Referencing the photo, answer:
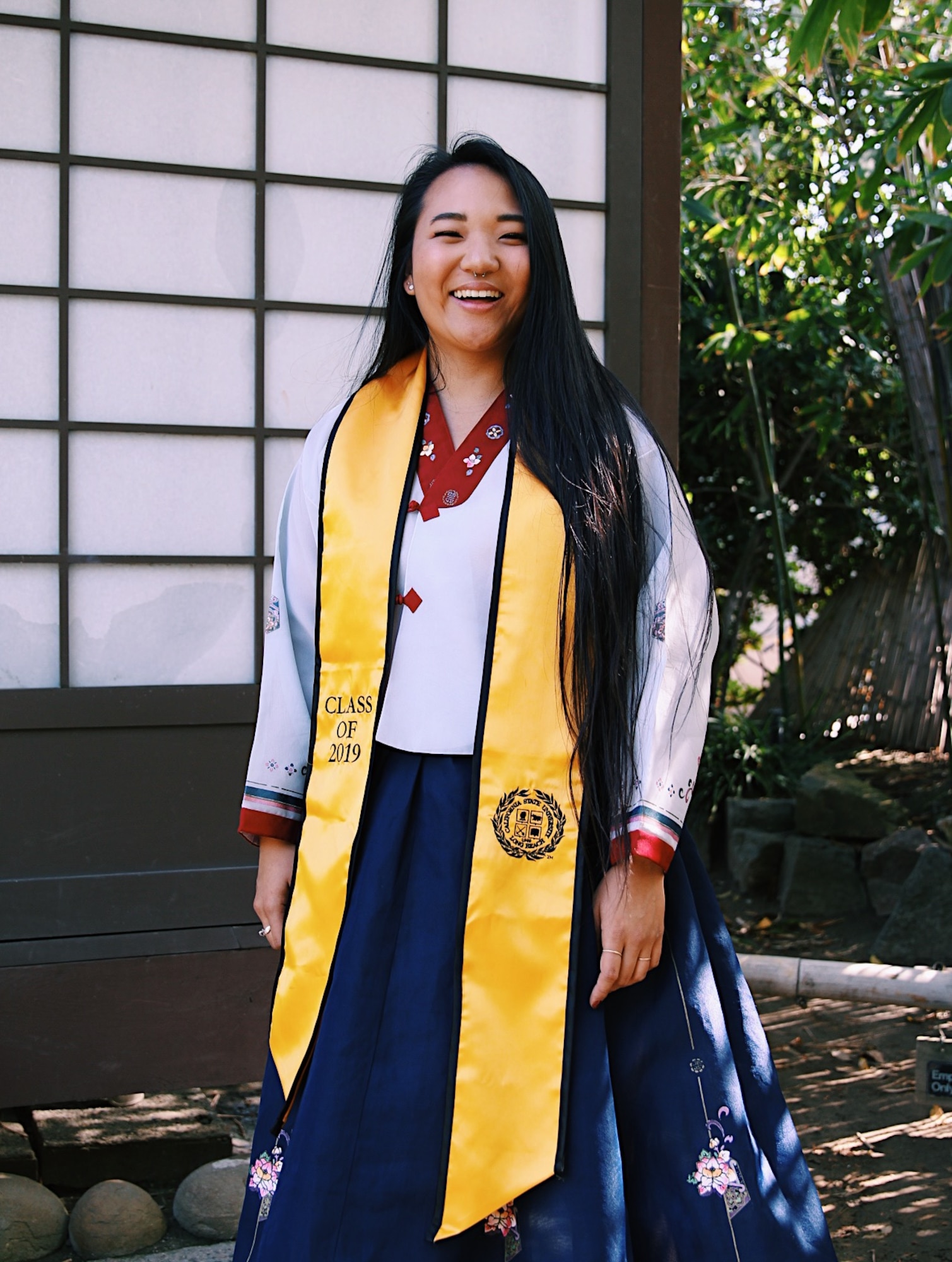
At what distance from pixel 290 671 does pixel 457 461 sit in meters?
0.40

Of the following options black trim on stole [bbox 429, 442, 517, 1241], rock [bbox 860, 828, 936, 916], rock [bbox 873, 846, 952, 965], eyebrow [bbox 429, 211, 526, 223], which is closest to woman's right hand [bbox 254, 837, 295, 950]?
black trim on stole [bbox 429, 442, 517, 1241]

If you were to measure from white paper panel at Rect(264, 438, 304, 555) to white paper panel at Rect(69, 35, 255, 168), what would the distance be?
0.62m

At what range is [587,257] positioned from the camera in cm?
300

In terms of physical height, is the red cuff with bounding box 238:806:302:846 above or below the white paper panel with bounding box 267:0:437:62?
below

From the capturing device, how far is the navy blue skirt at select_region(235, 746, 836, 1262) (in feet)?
5.12

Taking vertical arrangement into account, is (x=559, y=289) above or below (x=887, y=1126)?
above

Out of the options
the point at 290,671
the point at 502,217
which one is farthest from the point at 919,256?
Answer: the point at 290,671

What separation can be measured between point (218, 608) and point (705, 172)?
405 centimetres

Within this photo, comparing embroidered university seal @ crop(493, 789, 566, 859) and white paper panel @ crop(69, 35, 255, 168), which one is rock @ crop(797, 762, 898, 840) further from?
embroidered university seal @ crop(493, 789, 566, 859)

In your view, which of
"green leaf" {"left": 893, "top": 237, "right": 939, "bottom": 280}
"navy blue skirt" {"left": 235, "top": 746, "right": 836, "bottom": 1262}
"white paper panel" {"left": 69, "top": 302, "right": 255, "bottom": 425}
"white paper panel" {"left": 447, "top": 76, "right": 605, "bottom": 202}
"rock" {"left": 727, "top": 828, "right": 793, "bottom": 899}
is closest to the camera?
"navy blue skirt" {"left": 235, "top": 746, "right": 836, "bottom": 1262}

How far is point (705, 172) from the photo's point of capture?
589 centimetres

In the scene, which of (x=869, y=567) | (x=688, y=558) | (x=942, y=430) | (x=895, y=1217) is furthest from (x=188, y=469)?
(x=869, y=567)

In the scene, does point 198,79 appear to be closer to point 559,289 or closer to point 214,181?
point 214,181

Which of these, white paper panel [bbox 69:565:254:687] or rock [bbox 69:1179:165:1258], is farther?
white paper panel [bbox 69:565:254:687]
